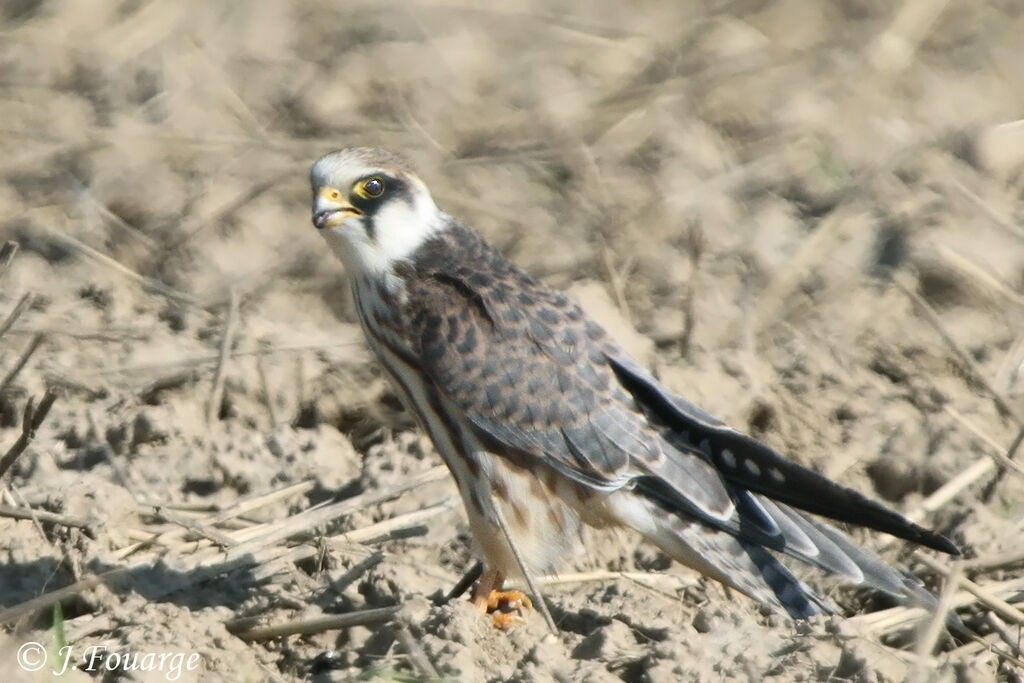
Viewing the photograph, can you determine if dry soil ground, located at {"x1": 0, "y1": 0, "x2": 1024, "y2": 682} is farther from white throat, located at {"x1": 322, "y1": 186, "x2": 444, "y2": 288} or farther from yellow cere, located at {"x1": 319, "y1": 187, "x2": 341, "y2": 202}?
yellow cere, located at {"x1": 319, "y1": 187, "x2": 341, "y2": 202}

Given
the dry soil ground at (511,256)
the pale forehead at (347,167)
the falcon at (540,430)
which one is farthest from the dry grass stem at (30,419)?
the pale forehead at (347,167)

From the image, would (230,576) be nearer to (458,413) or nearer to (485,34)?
(458,413)

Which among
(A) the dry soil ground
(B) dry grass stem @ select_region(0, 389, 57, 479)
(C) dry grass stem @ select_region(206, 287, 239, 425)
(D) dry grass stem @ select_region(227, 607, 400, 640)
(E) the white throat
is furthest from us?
(C) dry grass stem @ select_region(206, 287, 239, 425)

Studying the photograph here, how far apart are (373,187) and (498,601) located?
1.35 metres

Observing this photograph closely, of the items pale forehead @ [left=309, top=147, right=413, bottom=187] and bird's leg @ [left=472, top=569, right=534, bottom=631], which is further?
pale forehead @ [left=309, top=147, right=413, bottom=187]

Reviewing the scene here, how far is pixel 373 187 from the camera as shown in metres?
4.91

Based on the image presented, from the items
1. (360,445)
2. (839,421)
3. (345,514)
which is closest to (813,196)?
(839,421)

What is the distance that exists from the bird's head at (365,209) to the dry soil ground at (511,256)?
2.75ft

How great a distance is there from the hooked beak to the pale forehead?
0.11ft

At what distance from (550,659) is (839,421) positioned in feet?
6.59
